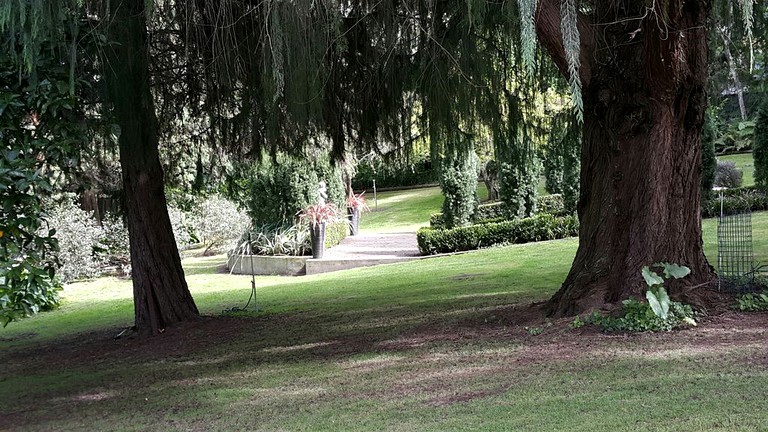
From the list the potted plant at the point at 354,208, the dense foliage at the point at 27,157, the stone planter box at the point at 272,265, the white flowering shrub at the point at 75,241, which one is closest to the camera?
the dense foliage at the point at 27,157

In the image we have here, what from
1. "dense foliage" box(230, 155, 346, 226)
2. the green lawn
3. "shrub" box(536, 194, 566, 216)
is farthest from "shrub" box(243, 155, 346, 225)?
the green lawn

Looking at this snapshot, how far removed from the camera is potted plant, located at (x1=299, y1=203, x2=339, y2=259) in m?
17.8

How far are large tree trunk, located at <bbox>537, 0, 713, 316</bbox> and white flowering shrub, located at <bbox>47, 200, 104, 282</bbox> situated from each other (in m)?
12.9

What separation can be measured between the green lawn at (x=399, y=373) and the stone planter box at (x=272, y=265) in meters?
7.89

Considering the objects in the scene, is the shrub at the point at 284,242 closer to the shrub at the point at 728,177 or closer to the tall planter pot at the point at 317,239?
the tall planter pot at the point at 317,239

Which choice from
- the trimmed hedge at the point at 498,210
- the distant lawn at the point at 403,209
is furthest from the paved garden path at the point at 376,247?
the distant lawn at the point at 403,209

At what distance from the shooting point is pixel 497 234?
17.7 meters

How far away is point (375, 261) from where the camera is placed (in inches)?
698

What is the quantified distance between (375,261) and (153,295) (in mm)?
9355

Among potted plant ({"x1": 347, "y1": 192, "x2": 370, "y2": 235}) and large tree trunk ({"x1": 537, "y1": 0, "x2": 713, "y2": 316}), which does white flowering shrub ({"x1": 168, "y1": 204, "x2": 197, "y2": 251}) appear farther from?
large tree trunk ({"x1": 537, "y1": 0, "x2": 713, "y2": 316})

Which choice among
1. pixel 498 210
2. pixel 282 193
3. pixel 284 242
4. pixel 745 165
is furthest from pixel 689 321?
pixel 745 165

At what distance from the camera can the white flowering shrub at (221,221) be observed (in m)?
22.5

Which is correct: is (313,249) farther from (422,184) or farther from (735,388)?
(422,184)

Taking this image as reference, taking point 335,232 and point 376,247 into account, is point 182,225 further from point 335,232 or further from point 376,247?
point 376,247
